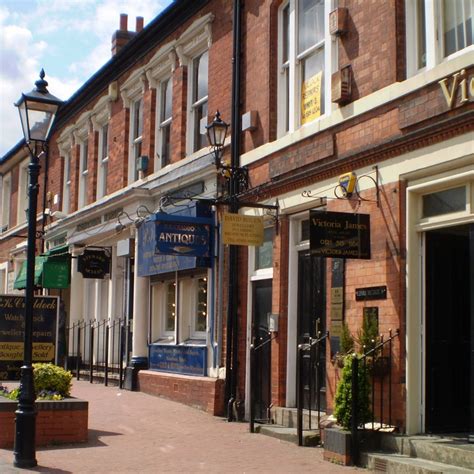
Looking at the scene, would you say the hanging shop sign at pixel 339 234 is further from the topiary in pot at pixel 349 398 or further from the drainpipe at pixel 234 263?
the drainpipe at pixel 234 263

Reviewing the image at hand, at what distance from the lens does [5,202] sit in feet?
105

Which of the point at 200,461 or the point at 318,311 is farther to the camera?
the point at 318,311

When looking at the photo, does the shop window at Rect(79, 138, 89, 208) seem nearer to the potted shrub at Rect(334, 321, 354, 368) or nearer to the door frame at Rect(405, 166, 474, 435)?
the potted shrub at Rect(334, 321, 354, 368)

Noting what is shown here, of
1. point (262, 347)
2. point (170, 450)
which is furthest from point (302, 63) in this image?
point (170, 450)

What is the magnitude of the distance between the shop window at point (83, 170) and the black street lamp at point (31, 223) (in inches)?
479

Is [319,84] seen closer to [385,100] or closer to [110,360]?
[385,100]

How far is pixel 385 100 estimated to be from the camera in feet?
32.4

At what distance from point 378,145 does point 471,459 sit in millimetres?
3879

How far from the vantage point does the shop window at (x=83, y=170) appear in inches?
880

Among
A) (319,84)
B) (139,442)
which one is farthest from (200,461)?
(319,84)

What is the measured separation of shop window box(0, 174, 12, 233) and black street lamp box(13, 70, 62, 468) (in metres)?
22.3

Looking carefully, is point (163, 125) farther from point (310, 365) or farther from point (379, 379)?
point (379, 379)

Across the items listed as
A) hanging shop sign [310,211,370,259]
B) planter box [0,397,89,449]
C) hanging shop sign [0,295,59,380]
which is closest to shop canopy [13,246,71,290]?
hanging shop sign [0,295,59,380]

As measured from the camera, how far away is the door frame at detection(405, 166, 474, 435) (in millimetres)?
9117
